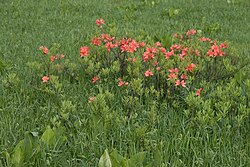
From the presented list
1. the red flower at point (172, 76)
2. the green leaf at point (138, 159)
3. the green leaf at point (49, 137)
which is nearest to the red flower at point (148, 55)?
the red flower at point (172, 76)

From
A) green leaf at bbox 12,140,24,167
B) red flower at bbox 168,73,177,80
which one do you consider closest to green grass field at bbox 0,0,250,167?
green leaf at bbox 12,140,24,167

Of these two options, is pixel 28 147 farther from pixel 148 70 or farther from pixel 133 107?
pixel 148 70

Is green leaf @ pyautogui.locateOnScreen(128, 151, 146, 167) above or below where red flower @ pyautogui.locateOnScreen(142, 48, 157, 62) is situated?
below

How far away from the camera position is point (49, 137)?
2623 mm

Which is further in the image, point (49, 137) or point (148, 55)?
point (148, 55)

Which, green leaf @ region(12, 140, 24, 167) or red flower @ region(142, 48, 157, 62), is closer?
green leaf @ region(12, 140, 24, 167)

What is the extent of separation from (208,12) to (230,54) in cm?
547

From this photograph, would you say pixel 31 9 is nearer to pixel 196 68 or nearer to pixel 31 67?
pixel 31 67

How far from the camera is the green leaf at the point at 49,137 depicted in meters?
2.61

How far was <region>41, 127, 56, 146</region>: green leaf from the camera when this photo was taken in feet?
8.58

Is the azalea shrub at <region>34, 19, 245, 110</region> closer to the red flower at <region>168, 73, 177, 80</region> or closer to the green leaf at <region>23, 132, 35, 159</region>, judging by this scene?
the red flower at <region>168, 73, 177, 80</region>

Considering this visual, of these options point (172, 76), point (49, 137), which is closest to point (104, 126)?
point (49, 137)

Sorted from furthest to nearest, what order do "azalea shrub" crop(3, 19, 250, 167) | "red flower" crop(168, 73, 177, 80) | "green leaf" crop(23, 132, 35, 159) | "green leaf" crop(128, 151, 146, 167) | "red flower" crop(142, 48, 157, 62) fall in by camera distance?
1. "red flower" crop(142, 48, 157, 62)
2. "red flower" crop(168, 73, 177, 80)
3. "azalea shrub" crop(3, 19, 250, 167)
4. "green leaf" crop(23, 132, 35, 159)
5. "green leaf" crop(128, 151, 146, 167)

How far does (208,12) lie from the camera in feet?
32.3
